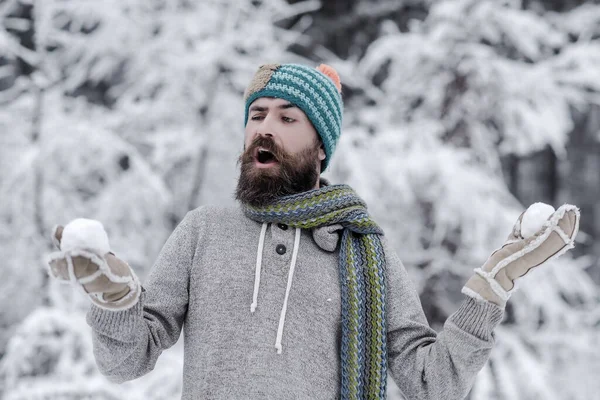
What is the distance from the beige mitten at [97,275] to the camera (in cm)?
117

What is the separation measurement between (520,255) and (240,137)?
3.36 m

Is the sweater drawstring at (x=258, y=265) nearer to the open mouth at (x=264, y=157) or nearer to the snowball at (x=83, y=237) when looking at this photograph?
the open mouth at (x=264, y=157)

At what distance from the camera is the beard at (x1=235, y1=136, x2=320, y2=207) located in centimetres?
164

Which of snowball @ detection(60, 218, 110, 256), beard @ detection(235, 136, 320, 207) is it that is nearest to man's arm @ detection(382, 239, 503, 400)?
beard @ detection(235, 136, 320, 207)

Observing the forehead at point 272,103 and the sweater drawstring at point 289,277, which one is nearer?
the sweater drawstring at point 289,277

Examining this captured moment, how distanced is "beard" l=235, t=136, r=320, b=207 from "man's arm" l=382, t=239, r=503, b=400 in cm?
30

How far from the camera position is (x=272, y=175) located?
1649 mm

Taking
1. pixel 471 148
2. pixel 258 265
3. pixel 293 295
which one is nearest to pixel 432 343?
pixel 293 295

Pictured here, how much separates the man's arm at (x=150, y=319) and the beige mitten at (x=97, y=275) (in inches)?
1.9

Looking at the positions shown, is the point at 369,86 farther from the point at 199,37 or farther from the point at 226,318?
the point at 226,318

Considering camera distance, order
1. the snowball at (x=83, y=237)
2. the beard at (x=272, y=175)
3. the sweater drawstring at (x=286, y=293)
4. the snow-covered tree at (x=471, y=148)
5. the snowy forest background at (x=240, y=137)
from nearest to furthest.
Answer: the snowball at (x=83, y=237) → the sweater drawstring at (x=286, y=293) → the beard at (x=272, y=175) → the snowy forest background at (x=240, y=137) → the snow-covered tree at (x=471, y=148)

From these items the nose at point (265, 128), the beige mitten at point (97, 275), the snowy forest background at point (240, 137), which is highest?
the nose at point (265, 128)

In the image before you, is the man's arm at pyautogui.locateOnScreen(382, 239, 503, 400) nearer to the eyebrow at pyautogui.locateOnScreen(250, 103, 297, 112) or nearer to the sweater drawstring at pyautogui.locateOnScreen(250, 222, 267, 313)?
the sweater drawstring at pyautogui.locateOnScreen(250, 222, 267, 313)

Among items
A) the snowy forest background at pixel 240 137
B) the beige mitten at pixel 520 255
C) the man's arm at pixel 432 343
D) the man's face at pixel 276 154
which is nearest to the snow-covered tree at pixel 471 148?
the snowy forest background at pixel 240 137
